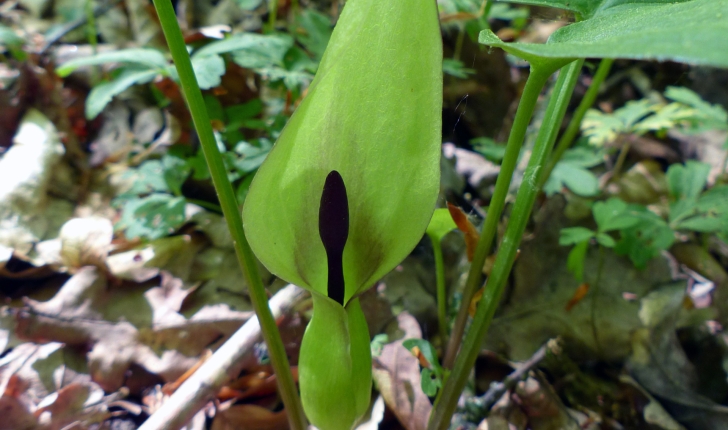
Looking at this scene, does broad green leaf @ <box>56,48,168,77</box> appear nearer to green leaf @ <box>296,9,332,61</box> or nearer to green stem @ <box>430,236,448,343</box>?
green leaf @ <box>296,9,332,61</box>

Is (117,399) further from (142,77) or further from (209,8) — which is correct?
(209,8)

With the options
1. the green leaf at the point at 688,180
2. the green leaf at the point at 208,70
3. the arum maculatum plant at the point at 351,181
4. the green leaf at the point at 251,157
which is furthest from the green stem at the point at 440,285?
the green leaf at the point at 688,180

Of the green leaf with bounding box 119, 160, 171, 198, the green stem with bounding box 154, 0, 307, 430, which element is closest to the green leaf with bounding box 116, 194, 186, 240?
the green leaf with bounding box 119, 160, 171, 198

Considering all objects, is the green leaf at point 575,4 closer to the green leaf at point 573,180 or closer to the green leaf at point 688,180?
the green leaf at point 573,180

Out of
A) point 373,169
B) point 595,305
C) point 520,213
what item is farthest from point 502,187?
point 595,305

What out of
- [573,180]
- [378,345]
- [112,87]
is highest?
[112,87]

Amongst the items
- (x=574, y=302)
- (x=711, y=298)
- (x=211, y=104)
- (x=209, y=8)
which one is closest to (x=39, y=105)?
(x=211, y=104)

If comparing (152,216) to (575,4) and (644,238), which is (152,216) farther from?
(644,238)
